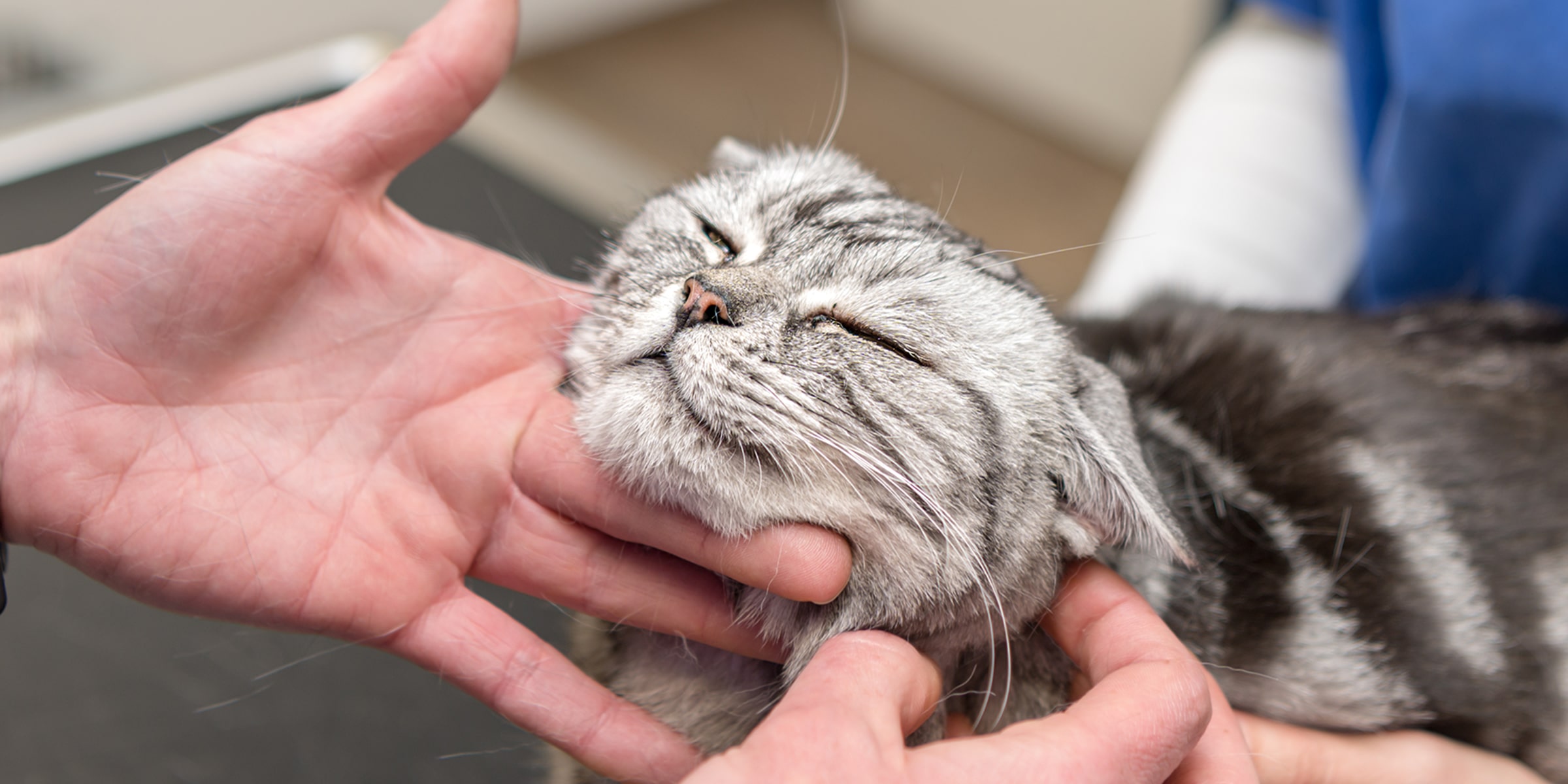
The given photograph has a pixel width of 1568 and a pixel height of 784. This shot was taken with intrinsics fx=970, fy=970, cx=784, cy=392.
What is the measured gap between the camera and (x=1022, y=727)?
2.73 ft

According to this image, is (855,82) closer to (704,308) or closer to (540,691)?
(704,308)

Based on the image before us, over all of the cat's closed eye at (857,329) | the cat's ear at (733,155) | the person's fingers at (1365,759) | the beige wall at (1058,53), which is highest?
the beige wall at (1058,53)

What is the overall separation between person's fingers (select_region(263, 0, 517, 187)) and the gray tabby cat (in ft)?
0.89

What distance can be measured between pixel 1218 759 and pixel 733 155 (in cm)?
97

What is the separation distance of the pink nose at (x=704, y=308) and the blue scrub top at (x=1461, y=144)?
1.25 m

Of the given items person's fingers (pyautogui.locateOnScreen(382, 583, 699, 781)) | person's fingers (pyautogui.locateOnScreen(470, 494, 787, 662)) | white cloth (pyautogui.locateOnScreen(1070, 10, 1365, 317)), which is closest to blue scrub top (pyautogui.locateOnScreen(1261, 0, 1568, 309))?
white cloth (pyautogui.locateOnScreen(1070, 10, 1365, 317))

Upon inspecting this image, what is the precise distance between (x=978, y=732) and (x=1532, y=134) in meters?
1.28

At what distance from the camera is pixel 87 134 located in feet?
6.44

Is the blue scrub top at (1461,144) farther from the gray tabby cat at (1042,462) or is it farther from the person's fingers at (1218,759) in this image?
the person's fingers at (1218,759)

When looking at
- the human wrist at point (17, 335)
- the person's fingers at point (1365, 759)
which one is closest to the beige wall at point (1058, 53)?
the person's fingers at point (1365, 759)

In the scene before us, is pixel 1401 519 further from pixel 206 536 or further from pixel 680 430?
pixel 206 536

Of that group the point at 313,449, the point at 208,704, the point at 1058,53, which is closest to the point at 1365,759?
the point at 313,449

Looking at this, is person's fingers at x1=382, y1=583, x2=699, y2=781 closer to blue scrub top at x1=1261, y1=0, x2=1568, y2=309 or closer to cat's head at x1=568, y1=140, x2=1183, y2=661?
cat's head at x1=568, y1=140, x2=1183, y2=661

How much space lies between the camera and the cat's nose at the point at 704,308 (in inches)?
38.6
